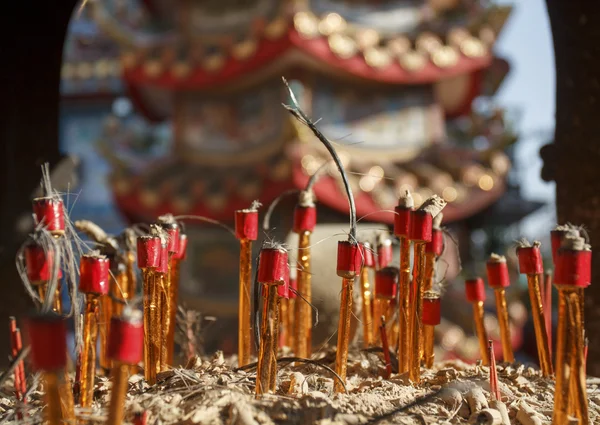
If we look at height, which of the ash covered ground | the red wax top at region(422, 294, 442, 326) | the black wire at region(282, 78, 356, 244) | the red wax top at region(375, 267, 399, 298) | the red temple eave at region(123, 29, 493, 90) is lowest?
the ash covered ground

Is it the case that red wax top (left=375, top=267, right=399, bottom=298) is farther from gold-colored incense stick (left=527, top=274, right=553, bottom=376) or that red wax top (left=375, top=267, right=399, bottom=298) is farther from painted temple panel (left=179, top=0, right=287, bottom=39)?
painted temple panel (left=179, top=0, right=287, bottom=39)

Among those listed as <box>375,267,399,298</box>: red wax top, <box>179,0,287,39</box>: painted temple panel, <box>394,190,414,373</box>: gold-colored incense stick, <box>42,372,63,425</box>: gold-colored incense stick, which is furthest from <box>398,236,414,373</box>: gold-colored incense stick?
<box>179,0,287,39</box>: painted temple panel

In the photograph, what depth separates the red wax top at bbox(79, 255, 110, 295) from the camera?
2.99 ft

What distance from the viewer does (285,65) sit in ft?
14.0

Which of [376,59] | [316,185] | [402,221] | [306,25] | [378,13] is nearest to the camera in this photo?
[402,221]

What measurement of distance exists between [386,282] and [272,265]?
0.39 meters

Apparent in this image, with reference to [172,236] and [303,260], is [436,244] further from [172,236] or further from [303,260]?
[172,236]

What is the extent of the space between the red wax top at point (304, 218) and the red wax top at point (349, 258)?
24cm

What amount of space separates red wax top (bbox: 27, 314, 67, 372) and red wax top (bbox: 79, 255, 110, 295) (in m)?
0.23

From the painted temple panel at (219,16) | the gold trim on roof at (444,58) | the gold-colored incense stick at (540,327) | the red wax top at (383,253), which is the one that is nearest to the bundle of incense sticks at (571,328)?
the gold-colored incense stick at (540,327)

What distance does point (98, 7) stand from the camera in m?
5.14

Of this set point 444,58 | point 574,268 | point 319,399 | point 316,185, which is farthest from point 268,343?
point 444,58

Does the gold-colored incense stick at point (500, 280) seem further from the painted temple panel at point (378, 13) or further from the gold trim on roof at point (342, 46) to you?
the painted temple panel at point (378, 13)

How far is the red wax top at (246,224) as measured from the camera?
114 cm
